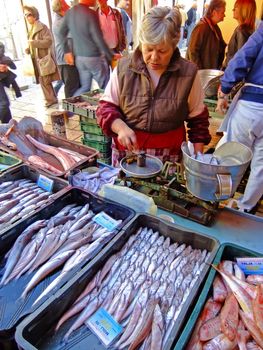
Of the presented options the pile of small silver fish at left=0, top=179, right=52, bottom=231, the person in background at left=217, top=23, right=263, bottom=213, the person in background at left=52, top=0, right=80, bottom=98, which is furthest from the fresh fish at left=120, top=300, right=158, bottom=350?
the person in background at left=52, top=0, right=80, bottom=98

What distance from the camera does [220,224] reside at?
182 cm

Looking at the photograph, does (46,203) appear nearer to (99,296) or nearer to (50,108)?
(99,296)

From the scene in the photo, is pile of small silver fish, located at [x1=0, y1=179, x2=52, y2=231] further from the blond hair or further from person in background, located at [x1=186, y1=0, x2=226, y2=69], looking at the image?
person in background, located at [x1=186, y1=0, x2=226, y2=69]

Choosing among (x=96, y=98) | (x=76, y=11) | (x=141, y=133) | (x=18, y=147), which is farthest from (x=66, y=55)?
(x=141, y=133)

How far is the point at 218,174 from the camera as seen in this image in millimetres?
1338

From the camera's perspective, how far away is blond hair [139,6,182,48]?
1847mm

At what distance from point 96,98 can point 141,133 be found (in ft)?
8.57

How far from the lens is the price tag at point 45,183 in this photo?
84.0 inches

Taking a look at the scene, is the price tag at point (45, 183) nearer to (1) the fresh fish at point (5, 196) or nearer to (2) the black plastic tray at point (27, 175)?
(2) the black plastic tray at point (27, 175)

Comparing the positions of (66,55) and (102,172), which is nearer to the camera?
(102,172)

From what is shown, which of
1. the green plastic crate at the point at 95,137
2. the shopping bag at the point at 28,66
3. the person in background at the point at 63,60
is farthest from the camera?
the shopping bag at the point at 28,66

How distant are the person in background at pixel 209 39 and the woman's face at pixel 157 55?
11.5 feet

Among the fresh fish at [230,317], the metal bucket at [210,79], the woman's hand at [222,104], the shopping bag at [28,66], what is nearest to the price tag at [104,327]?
the fresh fish at [230,317]

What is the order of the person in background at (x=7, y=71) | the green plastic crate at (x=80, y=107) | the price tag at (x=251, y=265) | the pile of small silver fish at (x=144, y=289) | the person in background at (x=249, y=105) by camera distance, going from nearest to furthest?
the pile of small silver fish at (x=144, y=289)
the price tag at (x=251, y=265)
the person in background at (x=249, y=105)
the green plastic crate at (x=80, y=107)
the person in background at (x=7, y=71)
